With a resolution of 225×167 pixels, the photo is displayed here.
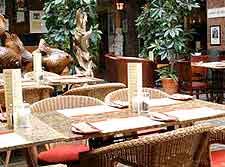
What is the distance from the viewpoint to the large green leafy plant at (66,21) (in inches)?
315

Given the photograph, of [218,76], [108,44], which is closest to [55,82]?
[218,76]

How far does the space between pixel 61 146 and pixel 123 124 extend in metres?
0.93

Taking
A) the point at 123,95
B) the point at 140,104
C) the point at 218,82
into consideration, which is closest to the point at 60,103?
the point at 123,95

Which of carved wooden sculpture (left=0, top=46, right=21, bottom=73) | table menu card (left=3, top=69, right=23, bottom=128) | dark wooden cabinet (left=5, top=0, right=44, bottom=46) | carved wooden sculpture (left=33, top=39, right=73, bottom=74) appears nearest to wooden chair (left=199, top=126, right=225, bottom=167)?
table menu card (left=3, top=69, right=23, bottom=128)

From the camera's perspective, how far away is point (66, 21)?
8055 millimetres

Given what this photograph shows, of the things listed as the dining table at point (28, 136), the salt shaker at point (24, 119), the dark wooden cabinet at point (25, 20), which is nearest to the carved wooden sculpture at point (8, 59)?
the dining table at point (28, 136)

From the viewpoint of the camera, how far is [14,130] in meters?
2.37

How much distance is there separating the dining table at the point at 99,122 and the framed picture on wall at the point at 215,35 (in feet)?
26.3

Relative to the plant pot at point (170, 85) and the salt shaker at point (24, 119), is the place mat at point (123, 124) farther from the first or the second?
the plant pot at point (170, 85)

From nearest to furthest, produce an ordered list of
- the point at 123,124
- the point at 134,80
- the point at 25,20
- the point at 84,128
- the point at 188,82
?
1. the point at 84,128
2. the point at 123,124
3. the point at 134,80
4. the point at 188,82
5. the point at 25,20

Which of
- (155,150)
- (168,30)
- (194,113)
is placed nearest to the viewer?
(155,150)

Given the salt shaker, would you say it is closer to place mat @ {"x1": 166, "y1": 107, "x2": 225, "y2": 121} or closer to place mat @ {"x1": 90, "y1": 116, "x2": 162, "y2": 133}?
place mat @ {"x1": 90, "y1": 116, "x2": 162, "y2": 133}

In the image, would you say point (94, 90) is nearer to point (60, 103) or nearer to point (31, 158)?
point (60, 103)

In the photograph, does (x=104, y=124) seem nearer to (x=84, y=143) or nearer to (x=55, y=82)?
(x=84, y=143)
